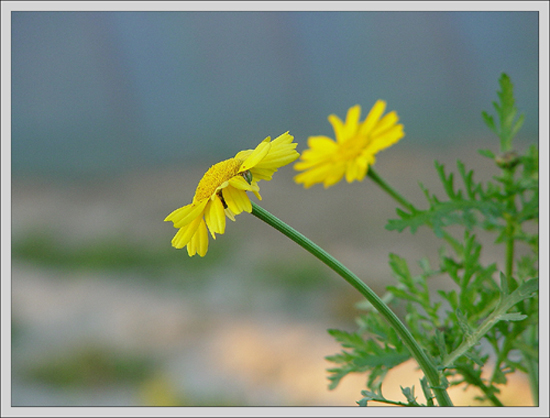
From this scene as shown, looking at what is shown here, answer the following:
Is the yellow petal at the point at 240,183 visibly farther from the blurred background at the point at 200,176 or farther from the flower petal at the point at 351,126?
the blurred background at the point at 200,176

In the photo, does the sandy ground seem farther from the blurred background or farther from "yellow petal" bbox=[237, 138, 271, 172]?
"yellow petal" bbox=[237, 138, 271, 172]

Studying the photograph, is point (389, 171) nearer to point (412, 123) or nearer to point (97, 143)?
point (412, 123)

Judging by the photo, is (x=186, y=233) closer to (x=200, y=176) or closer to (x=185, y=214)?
(x=185, y=214)

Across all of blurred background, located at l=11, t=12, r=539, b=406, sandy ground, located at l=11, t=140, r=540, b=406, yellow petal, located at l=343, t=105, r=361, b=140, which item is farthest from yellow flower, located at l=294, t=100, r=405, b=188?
sandy ground, located at l=11, t=140, r=540, b=406

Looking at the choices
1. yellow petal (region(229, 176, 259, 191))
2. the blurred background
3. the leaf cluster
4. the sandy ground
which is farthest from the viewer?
Answer: the sandy ground

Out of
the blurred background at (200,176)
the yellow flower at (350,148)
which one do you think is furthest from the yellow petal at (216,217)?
the blurred background at (200,176)

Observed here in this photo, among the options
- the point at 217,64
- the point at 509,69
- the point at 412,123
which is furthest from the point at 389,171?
the point at 217,64
